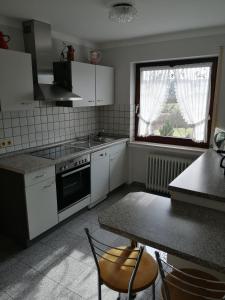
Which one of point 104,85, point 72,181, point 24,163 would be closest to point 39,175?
point 24,163

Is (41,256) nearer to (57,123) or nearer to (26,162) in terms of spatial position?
(26,162)

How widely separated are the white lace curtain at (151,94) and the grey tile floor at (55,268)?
1.85 m

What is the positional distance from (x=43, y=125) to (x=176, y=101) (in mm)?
1954

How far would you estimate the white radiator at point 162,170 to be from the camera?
3408 mm

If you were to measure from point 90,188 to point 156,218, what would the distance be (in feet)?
5.96

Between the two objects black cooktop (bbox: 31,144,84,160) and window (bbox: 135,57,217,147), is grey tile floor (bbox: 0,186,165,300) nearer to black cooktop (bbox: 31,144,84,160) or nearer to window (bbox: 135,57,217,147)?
black cooktop (bbox: 31,144,84,160)

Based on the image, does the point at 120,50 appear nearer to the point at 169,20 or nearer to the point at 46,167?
the point at 169,20

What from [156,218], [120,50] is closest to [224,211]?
[156,218]

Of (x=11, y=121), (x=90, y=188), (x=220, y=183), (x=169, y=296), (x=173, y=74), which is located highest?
(x=173, y=74)

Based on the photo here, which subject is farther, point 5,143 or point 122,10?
point 5,143

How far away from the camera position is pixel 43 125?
10.1 feet

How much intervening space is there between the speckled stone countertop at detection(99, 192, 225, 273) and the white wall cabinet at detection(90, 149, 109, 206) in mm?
1508

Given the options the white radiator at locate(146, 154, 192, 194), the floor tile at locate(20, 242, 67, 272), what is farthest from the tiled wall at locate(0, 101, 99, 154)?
the white radiator at locate(146, 154, 192, 194)

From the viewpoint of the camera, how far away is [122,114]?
3.88 m
